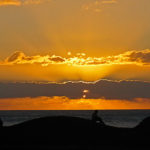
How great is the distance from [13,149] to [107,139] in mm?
5479

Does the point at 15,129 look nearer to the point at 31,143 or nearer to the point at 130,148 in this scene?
the point at 31,143

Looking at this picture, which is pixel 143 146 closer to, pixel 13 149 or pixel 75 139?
pixel 75 139

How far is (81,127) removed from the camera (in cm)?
2656

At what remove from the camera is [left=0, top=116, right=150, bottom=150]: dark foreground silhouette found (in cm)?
2583

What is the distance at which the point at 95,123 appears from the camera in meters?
26.7

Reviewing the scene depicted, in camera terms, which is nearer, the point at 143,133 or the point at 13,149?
the point at 13,149

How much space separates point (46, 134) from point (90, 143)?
2.67 m

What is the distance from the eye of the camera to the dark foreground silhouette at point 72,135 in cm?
2583

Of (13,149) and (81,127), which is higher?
(81,127)

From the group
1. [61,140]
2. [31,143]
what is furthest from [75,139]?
[31,143]

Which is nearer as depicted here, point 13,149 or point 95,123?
point 13,149

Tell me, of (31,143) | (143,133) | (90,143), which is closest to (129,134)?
(143,133)

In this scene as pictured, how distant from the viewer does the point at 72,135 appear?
26250 millimetres

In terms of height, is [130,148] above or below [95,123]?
below
